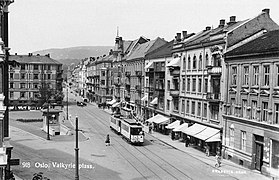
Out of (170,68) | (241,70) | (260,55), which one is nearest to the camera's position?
(260,55)

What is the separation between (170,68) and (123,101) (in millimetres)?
39696

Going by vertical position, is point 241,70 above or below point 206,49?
below

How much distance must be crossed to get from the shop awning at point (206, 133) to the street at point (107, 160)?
2.60m

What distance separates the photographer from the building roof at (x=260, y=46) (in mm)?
32469

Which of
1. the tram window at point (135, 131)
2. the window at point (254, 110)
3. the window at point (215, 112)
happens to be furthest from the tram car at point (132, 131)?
the window at point (254, 110)

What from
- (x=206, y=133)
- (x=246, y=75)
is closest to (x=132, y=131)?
(x=206, y=133)

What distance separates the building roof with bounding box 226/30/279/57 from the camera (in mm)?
32469

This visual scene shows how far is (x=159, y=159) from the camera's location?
126 ft

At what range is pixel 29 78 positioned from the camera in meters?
101

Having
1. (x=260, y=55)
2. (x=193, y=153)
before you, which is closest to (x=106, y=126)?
(x=193, y=153)

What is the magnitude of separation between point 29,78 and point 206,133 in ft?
230

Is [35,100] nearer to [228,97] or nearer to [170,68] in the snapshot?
[170,68]

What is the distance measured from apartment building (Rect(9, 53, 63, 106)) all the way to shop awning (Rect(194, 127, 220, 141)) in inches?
2520

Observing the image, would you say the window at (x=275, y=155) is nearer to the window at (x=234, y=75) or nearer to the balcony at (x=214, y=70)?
the window at (x=234, y=75)
